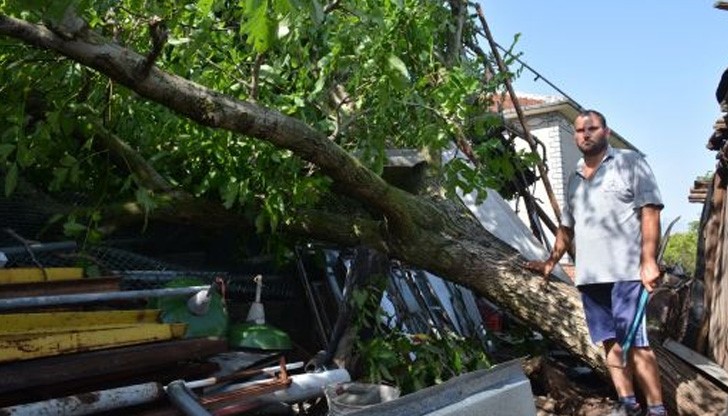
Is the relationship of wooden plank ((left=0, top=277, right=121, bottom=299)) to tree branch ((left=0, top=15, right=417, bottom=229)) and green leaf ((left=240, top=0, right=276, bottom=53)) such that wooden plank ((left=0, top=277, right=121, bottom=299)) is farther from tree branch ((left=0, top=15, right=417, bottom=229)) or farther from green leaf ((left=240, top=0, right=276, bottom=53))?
green leaf ((left=240, top=0, right=276, bottom=53))

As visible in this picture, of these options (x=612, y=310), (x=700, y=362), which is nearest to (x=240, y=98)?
(x=612, y=310)

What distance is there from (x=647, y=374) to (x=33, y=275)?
10.0 ft

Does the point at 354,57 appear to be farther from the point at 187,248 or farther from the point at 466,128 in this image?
the point at 187,248

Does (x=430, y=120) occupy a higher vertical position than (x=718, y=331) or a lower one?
higher

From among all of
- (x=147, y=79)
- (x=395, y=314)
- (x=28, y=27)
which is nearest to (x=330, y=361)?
(x=395, y=314)

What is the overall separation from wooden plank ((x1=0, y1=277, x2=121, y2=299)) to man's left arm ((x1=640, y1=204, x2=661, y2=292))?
265 centimetres

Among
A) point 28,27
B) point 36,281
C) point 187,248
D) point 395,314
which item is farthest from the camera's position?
point 187,248

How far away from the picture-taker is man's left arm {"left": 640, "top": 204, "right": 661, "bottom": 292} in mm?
3666

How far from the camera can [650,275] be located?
3.66 m

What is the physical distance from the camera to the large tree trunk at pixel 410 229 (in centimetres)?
367

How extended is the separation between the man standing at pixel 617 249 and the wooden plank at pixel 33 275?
266 centimetres

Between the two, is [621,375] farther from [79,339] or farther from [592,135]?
[79,339]

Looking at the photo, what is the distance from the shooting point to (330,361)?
13.4ft

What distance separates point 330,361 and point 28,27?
89.0 inches
